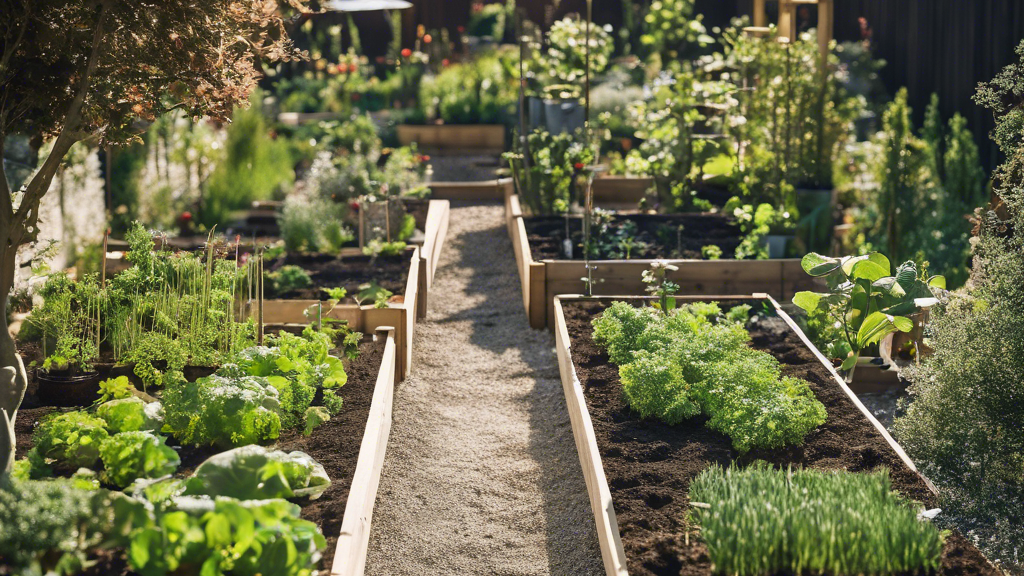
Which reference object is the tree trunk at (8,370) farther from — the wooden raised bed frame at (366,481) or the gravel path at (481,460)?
the gravel path at (481,460)

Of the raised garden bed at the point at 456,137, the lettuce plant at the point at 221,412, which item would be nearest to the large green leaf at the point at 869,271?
the lettuce plant at the point at 221,412

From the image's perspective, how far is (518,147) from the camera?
9555mm

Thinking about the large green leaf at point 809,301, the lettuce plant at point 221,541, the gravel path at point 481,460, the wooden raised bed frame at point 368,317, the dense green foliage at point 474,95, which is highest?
the dense green foliage at point 474,95

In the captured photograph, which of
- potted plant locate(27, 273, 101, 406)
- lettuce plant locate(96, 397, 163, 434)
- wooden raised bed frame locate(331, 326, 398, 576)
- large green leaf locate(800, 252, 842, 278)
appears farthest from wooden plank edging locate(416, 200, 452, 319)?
lettuce plant locate(96, 397, 163, 434)

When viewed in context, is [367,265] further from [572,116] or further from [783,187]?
[572,116]

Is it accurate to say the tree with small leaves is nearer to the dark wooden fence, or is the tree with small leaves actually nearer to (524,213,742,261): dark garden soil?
(524,213,742,261): dark garden soil

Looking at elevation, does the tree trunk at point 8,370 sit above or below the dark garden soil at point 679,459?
above

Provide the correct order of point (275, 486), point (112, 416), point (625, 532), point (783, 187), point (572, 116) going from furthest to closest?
1. point (572, 116)
2. point (783, 187)
3. point (112, 416)
4. point (625, 532)
5. point (275, 486)

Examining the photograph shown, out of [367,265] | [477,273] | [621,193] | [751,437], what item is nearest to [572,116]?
[621,193]

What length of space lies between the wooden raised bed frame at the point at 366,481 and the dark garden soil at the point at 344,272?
3.89ft

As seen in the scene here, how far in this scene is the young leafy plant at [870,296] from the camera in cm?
545

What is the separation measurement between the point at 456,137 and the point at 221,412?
8.78 meters

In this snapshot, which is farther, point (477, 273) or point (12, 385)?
point (477, 273)

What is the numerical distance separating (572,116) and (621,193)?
1.95 metres
